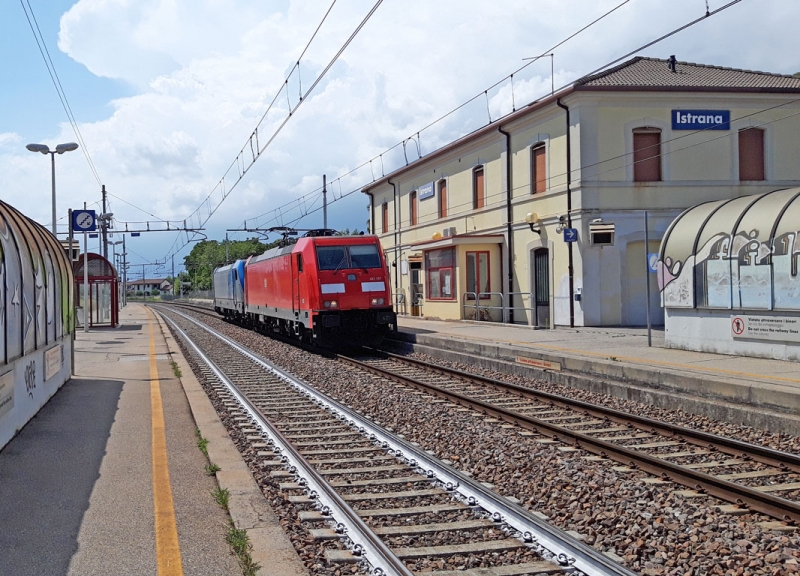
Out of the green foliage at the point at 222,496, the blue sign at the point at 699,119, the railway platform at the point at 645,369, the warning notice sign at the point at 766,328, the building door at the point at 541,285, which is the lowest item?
the green foliage at the point at 222,496

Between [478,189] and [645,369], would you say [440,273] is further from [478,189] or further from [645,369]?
[645,369]

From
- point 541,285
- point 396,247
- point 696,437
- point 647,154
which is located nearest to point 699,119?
point 647,154

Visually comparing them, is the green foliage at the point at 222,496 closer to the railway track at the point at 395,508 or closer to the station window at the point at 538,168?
the railway track at the point at 395,508

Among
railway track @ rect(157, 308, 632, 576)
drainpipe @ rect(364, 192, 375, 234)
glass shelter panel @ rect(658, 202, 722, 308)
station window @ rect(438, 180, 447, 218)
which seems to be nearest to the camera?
railway track @ rect(157, 308, 632, 576)

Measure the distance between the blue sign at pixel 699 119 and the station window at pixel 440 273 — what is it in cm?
838

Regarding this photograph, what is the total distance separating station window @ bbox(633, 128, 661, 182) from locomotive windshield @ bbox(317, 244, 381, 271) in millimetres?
8313

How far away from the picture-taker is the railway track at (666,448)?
6.16 m

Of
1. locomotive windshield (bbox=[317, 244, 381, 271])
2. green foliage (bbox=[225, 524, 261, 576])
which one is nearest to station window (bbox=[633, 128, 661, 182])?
locomotive windshield (bbox=[317, 244, 381, 271])

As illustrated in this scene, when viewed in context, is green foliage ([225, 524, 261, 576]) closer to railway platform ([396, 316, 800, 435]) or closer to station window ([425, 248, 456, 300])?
railway platform ([396, 316, 800, 435])

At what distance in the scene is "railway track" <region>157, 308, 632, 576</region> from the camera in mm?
4738

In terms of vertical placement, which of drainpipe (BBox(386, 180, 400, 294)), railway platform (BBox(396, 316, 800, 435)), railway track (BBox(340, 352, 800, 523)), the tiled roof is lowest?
railway track (BBox(340, 352, 800, 523))

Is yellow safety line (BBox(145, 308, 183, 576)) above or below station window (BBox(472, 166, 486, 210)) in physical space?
below

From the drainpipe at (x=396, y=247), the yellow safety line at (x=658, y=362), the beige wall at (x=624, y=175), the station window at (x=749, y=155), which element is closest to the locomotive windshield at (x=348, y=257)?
the yellow safety line at (x=658, y=362)

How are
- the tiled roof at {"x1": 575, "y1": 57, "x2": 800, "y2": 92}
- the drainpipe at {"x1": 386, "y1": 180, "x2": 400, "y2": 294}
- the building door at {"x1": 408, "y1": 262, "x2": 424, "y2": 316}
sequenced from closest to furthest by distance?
1. the tiled roof at {"x1": 575, "y1": 57, "x2": 800, "y2": 92}
2. the building door at {"x1": 408, "y1": 262, "x2": 424, "y2": 316}
3. the drainpipe at {"x1": 386, "y1": 180, "x2": 400, "y2": 294}
